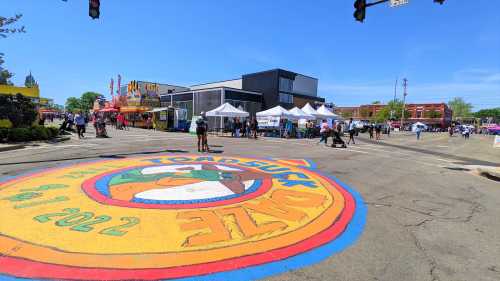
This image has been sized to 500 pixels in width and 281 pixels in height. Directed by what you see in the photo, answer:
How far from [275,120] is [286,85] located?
14853 mm

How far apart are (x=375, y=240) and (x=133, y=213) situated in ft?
12.1

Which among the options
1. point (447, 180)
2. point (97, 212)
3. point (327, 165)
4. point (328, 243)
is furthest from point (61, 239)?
point (447, 180)

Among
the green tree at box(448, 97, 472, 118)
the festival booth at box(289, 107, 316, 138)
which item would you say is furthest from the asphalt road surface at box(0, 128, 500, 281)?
the green tree at box(448, 97, 472, 118)

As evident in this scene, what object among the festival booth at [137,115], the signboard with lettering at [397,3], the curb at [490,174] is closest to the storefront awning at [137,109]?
the festival booth at [137,115]

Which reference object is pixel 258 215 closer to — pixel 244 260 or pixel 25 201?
pixel 244 260

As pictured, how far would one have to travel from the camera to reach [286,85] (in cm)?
3972

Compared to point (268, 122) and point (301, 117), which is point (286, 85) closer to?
point (268, 122)

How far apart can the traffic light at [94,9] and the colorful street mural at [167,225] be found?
5.78m

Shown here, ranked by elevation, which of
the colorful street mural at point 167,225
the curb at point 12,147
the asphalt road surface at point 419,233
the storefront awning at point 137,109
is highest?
the storefront awning at point 137,109

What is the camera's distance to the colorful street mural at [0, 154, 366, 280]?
2857mm

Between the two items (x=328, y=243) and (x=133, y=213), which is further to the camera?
(x=133, y=213)

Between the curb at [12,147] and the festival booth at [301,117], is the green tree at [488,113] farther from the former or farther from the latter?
the curb at [12,147]

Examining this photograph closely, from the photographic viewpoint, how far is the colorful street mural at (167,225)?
2.86 metres

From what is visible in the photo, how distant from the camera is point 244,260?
3043 mm
